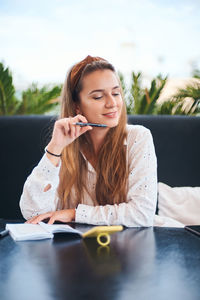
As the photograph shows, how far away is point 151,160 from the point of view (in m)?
1.89

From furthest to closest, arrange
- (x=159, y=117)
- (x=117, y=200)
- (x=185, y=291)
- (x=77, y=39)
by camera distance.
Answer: (x=77, y=39), (x=159, y=117), (x=117, y=200), (x=185, y=291)

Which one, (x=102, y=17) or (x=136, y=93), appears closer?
(x=136, y=93)

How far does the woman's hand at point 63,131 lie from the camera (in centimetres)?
179

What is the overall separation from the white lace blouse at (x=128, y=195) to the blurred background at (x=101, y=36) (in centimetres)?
213

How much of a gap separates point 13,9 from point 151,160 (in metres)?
2.76

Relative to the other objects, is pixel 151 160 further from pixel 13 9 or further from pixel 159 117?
pixel 13 9

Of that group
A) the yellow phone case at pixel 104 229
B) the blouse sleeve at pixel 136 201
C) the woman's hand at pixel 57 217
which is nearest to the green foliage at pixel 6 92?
the blouse sleeve at pixel 136 201

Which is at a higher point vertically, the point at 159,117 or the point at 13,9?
the point at 13,9

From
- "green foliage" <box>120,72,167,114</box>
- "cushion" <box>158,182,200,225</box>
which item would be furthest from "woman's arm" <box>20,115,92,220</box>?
"green foliage" <box>120,72,167,114</box>

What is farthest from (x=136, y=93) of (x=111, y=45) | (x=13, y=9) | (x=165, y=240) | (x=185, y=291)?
(x=185, y=291)

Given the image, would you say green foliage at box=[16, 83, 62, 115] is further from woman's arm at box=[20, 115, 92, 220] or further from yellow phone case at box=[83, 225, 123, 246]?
yellow phone case at box=[83, 225, 123, 246]

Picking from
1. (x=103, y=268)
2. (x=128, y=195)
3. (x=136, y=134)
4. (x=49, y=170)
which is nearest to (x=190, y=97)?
(x=136, y=134)

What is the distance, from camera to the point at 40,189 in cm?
182

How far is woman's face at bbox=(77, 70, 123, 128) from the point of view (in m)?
1.90
